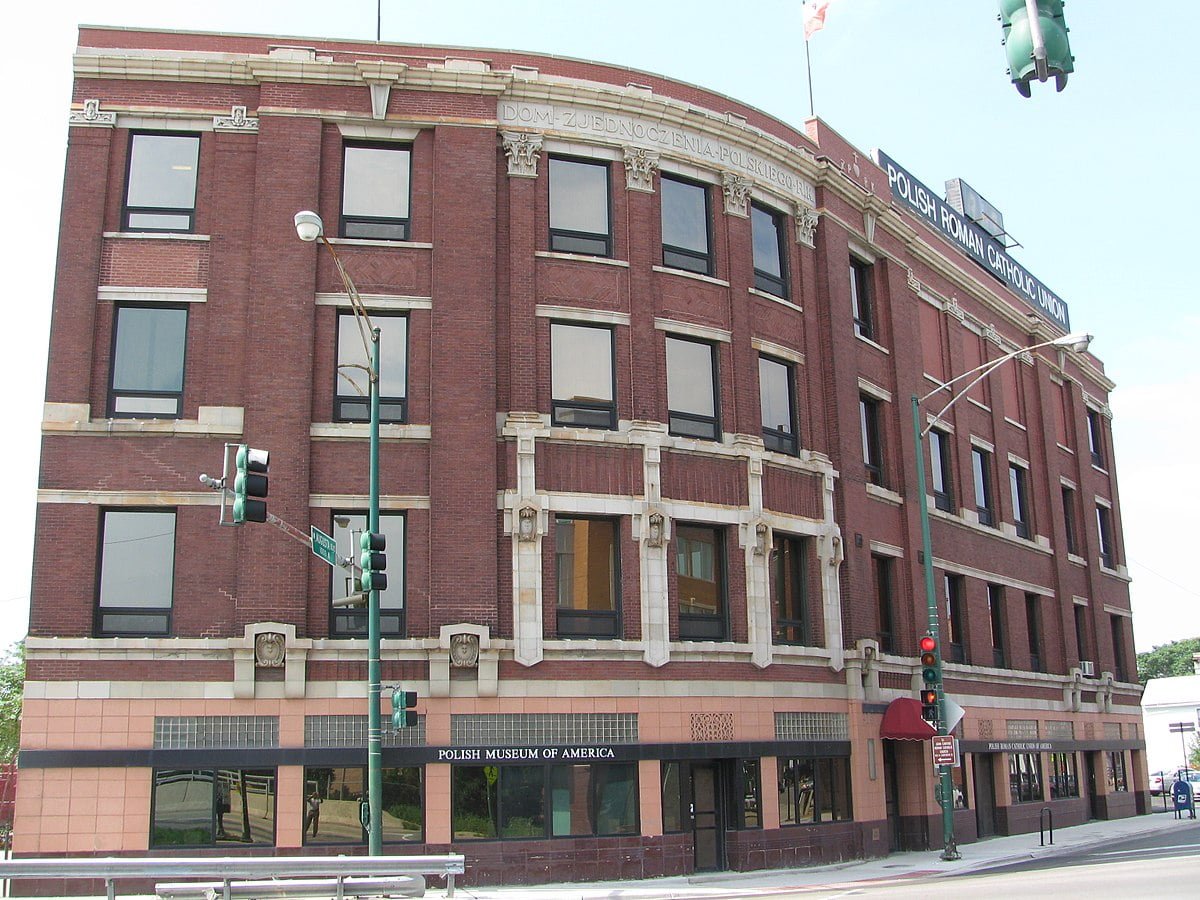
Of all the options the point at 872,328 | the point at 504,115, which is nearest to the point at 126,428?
the point at 504,115

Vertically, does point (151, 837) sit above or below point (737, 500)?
below

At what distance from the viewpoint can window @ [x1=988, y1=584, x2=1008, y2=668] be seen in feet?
126

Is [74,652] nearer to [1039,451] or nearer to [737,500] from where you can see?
[737,500]

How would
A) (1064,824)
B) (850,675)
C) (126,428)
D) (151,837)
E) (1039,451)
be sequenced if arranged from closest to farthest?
1. (151,837)
2. (126,428)
3. (850,675)
4. (1064,824)
5. (1039,451)

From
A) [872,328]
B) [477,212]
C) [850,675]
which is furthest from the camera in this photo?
[872,328]

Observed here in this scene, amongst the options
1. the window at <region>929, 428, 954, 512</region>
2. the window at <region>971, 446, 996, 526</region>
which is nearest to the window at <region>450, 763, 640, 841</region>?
the window at <region>929, 428, 954, 512</region>

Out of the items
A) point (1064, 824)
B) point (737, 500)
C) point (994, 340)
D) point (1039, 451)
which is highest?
point (994, 340)

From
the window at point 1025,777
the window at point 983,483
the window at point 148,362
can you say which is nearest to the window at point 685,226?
the window at point 148,362

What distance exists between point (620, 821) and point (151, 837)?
897cm

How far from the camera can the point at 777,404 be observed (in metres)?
30.2

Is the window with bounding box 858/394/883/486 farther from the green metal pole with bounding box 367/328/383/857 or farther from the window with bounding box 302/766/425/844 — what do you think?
the green metal pole with bounding box 367/328/383/857

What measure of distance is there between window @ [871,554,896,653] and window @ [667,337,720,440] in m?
→ 7.10

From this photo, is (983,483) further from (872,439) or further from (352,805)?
(352,805)

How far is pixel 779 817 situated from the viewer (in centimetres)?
2705
